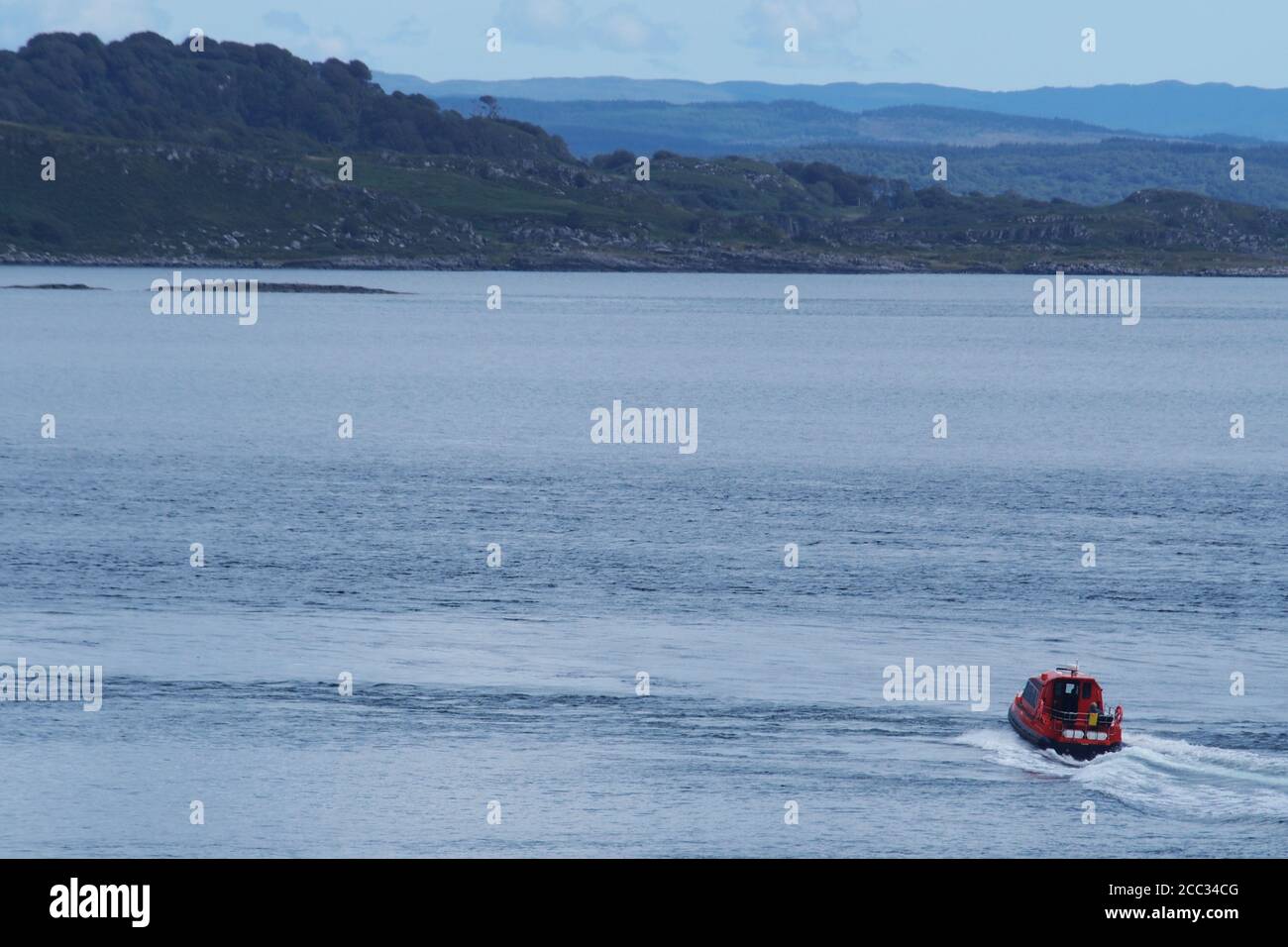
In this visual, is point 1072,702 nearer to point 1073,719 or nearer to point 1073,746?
point 1073,719

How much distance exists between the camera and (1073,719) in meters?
36.9

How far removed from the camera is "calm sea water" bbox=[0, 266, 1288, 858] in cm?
3366

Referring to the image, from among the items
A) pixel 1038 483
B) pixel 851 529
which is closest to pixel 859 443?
pixel 1038 483

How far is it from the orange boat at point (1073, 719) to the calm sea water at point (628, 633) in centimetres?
53

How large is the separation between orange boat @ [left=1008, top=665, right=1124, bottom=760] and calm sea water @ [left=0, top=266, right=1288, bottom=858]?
0.53 meters

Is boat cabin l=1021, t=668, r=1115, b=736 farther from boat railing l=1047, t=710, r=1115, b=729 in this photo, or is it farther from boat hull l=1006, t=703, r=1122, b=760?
boat hull l=1006, t=703, r=1122, b=760

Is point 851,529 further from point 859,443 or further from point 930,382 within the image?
point 930,382

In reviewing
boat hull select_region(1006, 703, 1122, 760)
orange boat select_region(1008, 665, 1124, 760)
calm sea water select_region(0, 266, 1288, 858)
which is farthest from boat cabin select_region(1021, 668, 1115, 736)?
calm sea water select_region(0, 266, 1288, 858)

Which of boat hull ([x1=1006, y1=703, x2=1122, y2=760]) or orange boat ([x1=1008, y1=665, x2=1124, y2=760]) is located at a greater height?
orange boat ([x1=1008, y1=665, x2=1124, y2=760])

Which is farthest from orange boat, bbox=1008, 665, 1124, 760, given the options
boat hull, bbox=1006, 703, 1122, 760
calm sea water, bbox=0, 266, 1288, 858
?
calm sea water, bbox=0, 266, 1288, 858

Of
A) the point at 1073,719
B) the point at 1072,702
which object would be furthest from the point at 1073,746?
the point at 1072,702

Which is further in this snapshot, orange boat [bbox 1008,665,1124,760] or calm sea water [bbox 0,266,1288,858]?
orange boat [bbox 1008,665,1124,760]

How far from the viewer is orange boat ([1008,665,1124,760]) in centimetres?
3694
